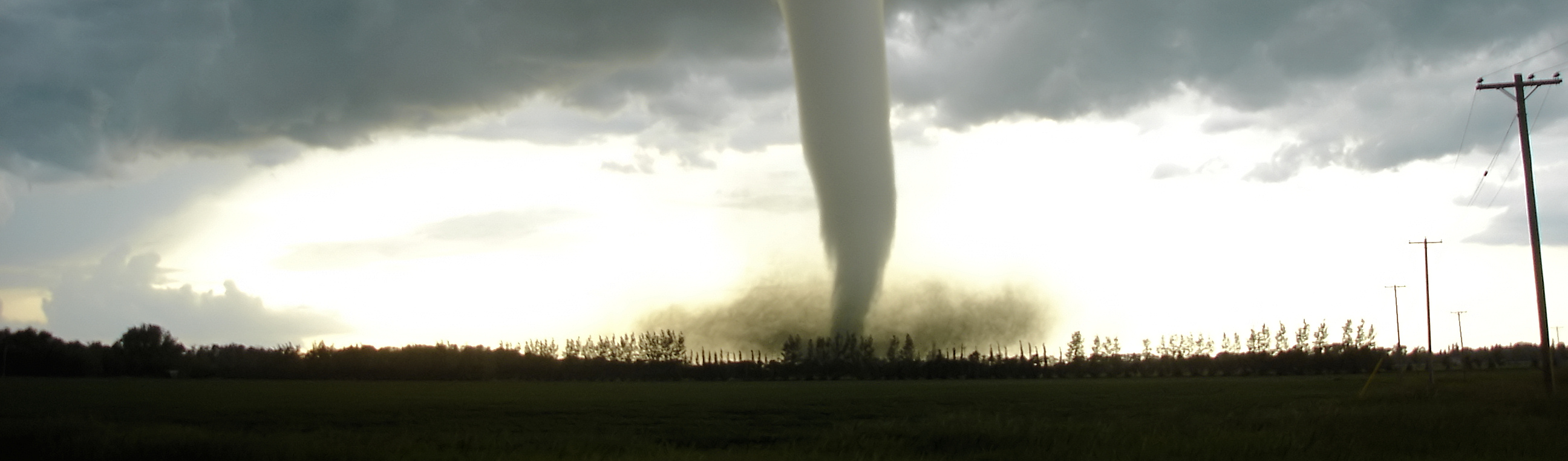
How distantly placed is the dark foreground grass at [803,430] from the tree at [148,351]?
97409 millimetres

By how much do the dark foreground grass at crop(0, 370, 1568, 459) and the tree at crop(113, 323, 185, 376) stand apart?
97409mm

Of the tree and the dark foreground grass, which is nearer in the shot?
the dark foreground grass

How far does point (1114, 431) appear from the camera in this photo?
25188 mm

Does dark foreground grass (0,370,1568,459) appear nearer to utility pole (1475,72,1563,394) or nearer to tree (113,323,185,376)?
utility pole (1475,72,1563,394)

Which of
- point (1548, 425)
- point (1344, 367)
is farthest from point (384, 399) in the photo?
point (1344, 367)

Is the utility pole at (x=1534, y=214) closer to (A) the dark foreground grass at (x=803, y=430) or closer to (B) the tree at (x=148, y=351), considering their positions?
(A) the dark foreground grass at (x=803, y=430)

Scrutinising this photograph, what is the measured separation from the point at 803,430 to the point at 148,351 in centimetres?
15583

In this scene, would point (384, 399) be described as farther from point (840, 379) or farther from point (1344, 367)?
point (1344, 367)

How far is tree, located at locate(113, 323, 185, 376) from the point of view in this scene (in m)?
157

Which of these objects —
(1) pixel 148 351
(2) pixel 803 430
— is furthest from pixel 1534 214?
(1) pixel 148 351

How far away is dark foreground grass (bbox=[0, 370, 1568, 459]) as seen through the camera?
22156 mm

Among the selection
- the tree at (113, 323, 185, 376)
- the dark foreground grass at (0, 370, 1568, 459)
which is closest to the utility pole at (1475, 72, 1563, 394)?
the dark foreground grass at (0, 370, 1568, 459)

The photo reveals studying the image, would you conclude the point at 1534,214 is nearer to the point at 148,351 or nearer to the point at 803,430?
the point at 803,430

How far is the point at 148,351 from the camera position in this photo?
164 metres
